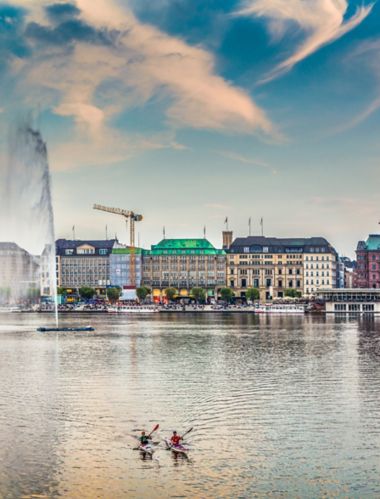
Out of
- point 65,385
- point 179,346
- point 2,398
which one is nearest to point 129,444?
point 2,398

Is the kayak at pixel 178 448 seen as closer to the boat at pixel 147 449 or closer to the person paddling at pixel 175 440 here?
the person paddling at pixel 175 440

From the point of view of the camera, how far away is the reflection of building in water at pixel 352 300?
182 m

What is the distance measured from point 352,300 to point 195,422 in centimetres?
14484

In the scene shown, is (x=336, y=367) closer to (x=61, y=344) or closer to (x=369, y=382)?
(x=369, y=382)

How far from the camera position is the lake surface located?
109ft

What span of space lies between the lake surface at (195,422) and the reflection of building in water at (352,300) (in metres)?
103

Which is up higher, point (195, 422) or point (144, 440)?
point (144, 440)

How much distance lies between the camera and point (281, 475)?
112ft

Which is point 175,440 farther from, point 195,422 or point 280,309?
point 280,309

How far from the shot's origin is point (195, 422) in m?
44.1

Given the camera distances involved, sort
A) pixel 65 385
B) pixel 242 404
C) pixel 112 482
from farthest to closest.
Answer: pixel 65 385
pixel 242 404
pixel 112 482

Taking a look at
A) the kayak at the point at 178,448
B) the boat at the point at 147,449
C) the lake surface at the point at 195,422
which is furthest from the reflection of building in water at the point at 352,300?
the boat at the point at 147,449

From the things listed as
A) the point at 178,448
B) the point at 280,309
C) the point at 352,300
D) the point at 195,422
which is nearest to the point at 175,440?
the point at 178,448

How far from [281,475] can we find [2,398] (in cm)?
2384
